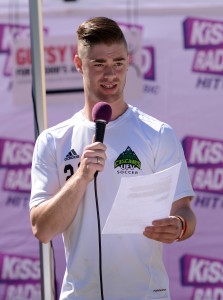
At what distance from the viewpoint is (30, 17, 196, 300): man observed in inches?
86.4

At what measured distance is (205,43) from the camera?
4086mm

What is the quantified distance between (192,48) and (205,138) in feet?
1.67

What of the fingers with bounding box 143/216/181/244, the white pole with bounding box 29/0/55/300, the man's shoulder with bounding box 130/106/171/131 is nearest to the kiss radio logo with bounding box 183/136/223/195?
the white pole with bounding box 29/0/55/300

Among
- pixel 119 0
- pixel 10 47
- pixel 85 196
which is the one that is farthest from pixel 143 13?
pixel 85 196

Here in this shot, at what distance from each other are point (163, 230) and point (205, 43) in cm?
217

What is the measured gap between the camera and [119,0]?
4.02 metres

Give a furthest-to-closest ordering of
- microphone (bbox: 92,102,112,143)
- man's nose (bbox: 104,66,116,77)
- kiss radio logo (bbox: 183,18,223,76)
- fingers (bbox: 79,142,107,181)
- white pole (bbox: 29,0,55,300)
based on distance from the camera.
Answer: kiss radio logo (bbox: 183,18,223,76), white pole (bbox: 29,0,55,300), man's nose (bbox: 104,66,116,77), microphone (bbox: 92,102,112,143), fingers (bbox: 79,142,107,181)

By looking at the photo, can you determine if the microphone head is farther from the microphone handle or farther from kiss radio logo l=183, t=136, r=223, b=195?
kiss radio logo l=183, t=136, r=223, b=195

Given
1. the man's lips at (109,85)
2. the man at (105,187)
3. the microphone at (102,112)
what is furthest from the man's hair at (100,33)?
the microphone at (102,112)

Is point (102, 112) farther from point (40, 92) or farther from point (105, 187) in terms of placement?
point (40, 92)

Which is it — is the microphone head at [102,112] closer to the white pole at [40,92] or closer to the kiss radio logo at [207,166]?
the white pole at [40,92]

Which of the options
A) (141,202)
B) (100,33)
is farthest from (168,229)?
(100,33)

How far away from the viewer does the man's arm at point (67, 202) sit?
2.02 m

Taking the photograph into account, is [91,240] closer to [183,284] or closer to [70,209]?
[70,209]
